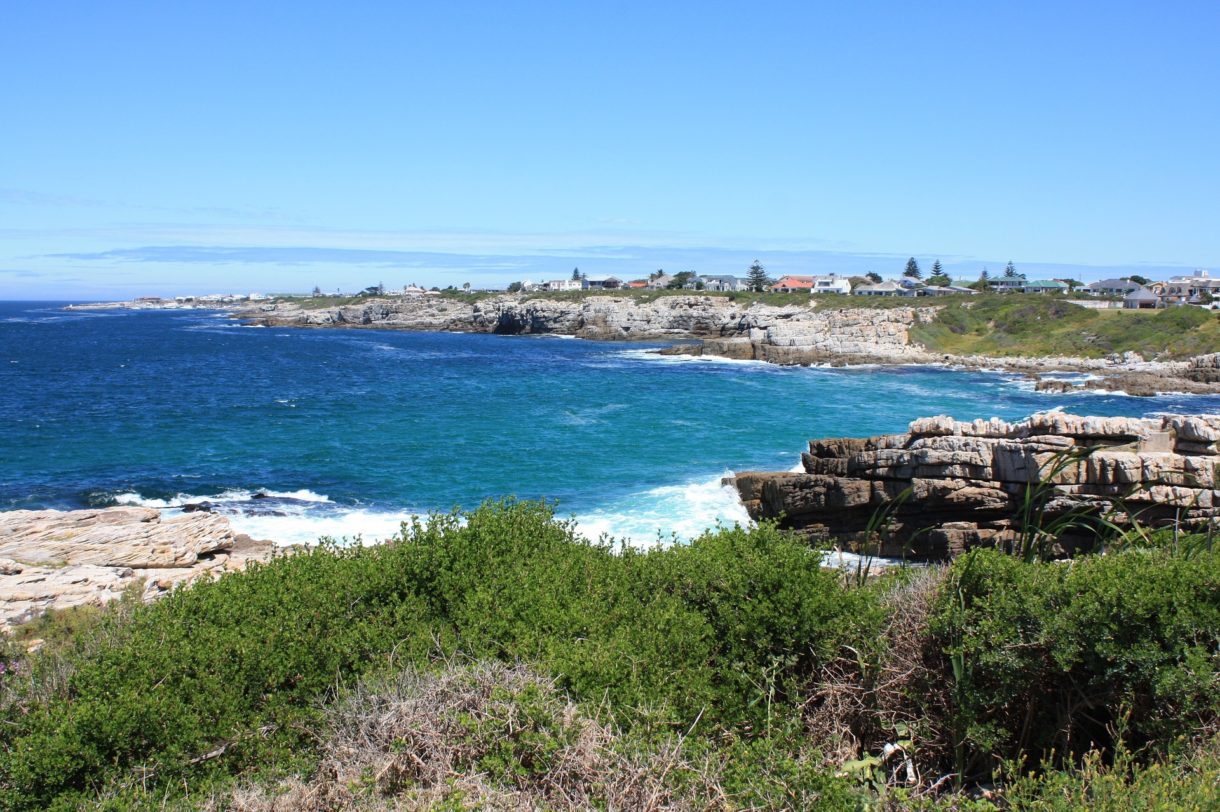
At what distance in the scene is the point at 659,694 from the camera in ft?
21.5

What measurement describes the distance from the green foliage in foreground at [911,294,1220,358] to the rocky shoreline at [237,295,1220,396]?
8.75 feet

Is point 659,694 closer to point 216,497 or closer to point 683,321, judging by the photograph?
point 216,497

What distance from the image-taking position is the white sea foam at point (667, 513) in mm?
22156

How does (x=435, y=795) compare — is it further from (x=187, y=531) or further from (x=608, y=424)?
(x=608, y=424)

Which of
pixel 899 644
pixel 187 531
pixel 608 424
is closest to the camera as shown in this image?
pixel 899 644

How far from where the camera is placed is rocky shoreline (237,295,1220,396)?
5594 centimetres

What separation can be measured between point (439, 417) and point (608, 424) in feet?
29.4

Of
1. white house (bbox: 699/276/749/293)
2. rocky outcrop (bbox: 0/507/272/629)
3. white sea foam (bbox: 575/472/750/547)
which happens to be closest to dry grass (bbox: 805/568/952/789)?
rocky outcrop (bbox: 0/507/272/629)

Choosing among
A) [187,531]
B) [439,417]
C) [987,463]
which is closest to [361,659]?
[187,531]

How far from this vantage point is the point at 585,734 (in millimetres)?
5758

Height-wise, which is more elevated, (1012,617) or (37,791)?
(1012,617)

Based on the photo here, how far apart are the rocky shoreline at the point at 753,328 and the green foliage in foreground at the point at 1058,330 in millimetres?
2666

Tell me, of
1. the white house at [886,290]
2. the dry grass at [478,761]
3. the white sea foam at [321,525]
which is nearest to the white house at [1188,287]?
the white house at [886,290]

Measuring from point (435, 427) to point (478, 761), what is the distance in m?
33.6
